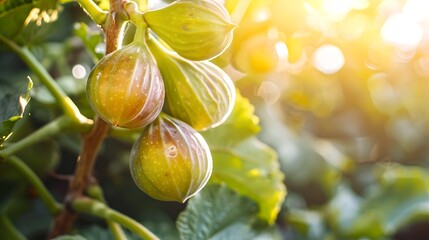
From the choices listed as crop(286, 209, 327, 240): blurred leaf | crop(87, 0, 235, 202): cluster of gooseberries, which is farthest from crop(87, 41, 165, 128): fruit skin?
crop(286, 209, 327, 240): blurred leaf

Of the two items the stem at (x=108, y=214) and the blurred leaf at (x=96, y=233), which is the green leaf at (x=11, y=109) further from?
the blurred leaf at (x=96, y=233)

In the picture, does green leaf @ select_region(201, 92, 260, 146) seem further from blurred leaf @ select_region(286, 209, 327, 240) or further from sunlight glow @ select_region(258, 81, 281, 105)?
sunlight glow @ select_region(258, 81, 281, 105)

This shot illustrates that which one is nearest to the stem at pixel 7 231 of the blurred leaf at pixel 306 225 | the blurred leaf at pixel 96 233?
the blurred leaf at pixel 96 233

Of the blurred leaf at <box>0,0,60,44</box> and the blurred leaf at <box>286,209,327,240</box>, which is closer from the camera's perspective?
the blurred leaf at <box>0,0,60,44</box>

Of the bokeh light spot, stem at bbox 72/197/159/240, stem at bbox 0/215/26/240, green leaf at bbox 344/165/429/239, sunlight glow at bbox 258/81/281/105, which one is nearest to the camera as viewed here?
stem at bbox 72/197/159/240

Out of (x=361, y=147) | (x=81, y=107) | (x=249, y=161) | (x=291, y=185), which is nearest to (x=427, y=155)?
(x=361, y=147)

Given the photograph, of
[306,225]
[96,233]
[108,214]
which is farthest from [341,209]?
[108,214]

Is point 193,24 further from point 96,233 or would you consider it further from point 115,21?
point 96,233
